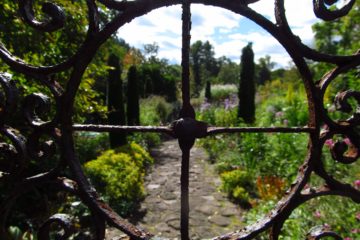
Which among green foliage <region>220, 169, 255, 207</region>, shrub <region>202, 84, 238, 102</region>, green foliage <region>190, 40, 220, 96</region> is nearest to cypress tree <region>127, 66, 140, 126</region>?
green foliage <region>220, 169, 255, 207</region>

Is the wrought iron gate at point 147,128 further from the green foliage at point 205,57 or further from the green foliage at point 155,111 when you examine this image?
the green foliage at point 205,57

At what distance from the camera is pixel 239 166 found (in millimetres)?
8492

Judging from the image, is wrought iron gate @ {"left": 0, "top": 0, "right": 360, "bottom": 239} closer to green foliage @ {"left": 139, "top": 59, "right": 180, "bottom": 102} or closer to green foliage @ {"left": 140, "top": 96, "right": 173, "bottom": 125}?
green foliage @ {"left": 140, "top": 96, "right": 173, "bottom": 125}

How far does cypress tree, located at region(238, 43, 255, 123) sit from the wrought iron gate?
13172 millimetres

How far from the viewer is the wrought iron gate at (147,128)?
3.56ft

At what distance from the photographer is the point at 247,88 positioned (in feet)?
48.3

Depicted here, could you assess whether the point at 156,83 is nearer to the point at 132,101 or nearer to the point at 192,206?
the point at 132,101

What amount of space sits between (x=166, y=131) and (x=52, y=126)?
342mm

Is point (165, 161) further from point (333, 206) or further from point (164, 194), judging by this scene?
point (333, 206)

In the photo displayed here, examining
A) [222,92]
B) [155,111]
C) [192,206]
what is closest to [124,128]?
[192,206]

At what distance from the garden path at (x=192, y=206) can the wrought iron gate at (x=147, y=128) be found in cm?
435

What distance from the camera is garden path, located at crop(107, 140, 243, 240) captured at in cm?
579

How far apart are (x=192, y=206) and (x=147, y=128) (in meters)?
5.81

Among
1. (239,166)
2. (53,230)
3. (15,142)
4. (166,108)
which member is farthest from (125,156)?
(166,108)
